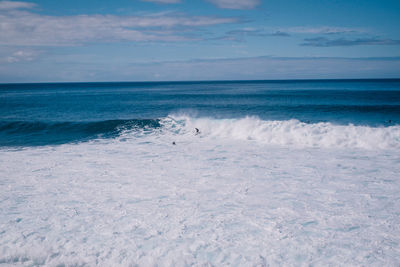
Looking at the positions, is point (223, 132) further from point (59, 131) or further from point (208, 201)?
point (59, 131)

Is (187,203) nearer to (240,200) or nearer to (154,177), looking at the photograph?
(240,200)

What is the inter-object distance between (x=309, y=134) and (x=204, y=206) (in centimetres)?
910

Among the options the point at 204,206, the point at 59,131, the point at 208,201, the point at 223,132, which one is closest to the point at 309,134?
the point at 223,132

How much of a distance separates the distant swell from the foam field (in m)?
3.55

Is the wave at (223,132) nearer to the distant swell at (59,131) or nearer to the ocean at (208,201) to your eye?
the distant swell at (59,131)

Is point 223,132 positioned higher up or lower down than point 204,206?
higher up

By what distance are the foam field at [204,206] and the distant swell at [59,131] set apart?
3.55 metres

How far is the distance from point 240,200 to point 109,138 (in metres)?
10.7

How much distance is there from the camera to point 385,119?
72.7 feet

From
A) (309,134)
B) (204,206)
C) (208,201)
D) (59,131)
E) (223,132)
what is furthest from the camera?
(59,131)

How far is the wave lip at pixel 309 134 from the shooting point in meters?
12.6

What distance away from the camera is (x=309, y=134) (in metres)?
13.8

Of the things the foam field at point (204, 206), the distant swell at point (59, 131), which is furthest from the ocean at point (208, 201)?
the distant swell at point (59, 131)

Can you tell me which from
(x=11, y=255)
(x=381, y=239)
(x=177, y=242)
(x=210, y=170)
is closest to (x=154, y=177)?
(x=210, y=170)
